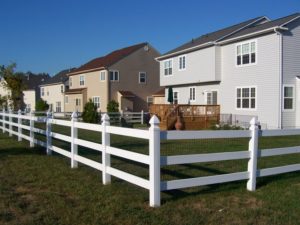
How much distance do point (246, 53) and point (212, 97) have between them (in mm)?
5113

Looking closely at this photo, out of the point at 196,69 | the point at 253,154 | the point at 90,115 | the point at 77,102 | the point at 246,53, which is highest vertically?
the point at 246,53

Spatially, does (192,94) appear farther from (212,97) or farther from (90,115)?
(90,115)

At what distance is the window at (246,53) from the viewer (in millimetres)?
23175

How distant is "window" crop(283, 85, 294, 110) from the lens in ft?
70.5

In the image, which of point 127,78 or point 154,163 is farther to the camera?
point 127,78

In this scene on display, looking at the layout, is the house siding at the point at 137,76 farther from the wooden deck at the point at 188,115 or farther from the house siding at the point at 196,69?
the wooden deck at the point at 188,115

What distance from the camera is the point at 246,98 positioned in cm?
2406

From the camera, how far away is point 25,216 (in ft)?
18.0

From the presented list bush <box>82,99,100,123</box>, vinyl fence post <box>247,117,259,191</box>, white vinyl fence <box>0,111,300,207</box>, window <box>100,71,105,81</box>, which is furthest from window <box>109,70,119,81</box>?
vinyl fence post <box>247,117,259,191</box>

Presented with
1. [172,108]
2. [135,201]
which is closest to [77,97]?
[172,108]

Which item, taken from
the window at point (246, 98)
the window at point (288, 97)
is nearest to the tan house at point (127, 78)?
the window at point (246, 98)

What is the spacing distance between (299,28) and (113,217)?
66.0 feet

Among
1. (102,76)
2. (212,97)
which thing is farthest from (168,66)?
(102,76)

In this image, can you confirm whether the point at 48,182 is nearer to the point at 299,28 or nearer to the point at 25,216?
the point at 25,216
